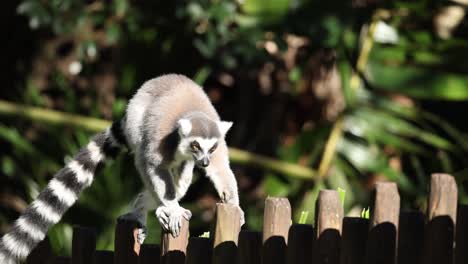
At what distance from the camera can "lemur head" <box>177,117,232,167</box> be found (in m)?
3.85

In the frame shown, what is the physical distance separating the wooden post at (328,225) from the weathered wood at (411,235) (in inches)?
8.1

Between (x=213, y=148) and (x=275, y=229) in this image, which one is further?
(x=213, y=148)

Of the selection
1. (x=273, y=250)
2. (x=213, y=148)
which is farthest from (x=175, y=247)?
(x=213, y=148)

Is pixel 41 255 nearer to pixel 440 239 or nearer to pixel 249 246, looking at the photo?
pixel 249 246

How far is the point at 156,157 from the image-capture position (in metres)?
3.95

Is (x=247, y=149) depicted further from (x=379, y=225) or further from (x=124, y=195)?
(x=379, y=225)

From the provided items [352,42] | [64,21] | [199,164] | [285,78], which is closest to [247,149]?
[285,78]

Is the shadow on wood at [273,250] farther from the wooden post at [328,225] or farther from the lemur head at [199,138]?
the lemur head at [199,138]

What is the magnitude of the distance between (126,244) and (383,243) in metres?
1.14

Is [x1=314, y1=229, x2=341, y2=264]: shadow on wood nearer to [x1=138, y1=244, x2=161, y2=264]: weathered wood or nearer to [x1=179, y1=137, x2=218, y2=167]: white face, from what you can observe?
[x1=138, y1=244, x2=161, y2=264]: weathered wood

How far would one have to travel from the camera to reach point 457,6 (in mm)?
6508

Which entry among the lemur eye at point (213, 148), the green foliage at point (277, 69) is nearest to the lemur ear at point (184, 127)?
the lemur eye at point (213, 148)

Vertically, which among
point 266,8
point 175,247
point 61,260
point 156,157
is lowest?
point 61,260

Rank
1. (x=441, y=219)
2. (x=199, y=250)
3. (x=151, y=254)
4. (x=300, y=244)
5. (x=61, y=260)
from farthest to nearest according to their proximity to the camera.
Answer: (x=61, y=260) < (x=151, y=254) < (x=199, y=250) < (x=300, y=244) < (x=441, y=219)
